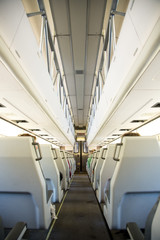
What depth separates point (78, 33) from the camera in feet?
15.3

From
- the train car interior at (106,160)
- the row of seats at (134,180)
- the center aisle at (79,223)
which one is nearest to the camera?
the train car interior at (106,160)

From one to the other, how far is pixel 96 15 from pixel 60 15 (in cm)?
88

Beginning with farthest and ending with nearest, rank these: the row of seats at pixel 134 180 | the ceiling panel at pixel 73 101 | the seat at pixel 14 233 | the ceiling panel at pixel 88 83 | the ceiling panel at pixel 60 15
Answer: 1. the ceiling panel at pixel 73 101
2. the ceiling panel at pixel 88 83
3. the ceiling panel at pixel 60 15
4. the row of seats at pixel 134 180
5. the seat at pixel 14 233

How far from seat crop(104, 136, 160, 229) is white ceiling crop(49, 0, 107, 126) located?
3.32 m

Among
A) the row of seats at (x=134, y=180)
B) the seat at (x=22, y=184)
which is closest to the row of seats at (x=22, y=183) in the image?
the seat at (x=22, y=184)

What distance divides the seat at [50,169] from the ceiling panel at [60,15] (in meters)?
3.14

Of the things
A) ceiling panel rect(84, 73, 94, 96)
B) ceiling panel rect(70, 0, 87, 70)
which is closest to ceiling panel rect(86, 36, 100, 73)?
ceiling panel rect(70, 0, 87, 70)

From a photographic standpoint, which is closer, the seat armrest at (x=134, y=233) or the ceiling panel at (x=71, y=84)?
the seat armrest at (x=134, y=233)

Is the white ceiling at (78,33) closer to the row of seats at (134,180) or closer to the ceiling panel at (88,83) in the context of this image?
the ceiling panel at (88,83)

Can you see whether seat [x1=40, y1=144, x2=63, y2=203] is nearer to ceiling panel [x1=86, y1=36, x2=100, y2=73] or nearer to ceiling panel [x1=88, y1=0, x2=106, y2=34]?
ceiling panel [x1=88, y1=0, x2=106, y2=34]

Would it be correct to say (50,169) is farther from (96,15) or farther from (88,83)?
(88,83)

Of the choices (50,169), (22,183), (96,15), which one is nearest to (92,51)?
(96,15)

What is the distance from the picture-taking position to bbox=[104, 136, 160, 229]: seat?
2131 mm

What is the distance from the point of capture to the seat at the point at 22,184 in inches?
83.4
